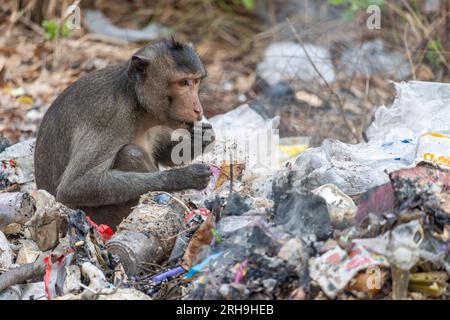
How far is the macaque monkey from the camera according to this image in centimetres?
475

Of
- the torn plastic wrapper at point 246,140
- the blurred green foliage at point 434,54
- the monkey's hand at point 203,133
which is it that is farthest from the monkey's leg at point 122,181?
the blurred green foliage at point 434,54

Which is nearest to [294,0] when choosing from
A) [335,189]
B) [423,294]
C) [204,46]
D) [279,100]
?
[204,46]

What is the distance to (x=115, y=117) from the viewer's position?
483cm

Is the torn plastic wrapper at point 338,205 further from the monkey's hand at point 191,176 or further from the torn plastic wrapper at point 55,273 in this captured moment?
the torn plastic wrapper at point 55,273

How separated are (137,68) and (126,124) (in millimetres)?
333

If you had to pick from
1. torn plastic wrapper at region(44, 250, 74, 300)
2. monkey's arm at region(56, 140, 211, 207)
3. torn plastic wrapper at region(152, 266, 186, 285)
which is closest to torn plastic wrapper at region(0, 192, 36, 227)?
monkey's arm at region(56, 140, 211, 207)

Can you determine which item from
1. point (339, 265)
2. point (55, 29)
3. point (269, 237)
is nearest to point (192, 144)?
point (269, 237)

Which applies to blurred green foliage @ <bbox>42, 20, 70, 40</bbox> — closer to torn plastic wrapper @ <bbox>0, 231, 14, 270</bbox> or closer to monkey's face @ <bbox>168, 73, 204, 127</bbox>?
monkey's face @ <bbox>168, 73, 204, 127</bbox>

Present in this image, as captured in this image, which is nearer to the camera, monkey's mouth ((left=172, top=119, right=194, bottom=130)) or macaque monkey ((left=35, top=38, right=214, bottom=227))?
macaque monkey ((left=35, top=38, right=214, bottom=227))

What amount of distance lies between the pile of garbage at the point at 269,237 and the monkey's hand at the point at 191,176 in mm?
89

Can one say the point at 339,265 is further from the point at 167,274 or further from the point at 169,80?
the point at 169,80

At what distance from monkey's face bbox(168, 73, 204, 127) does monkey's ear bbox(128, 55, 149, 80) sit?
0.18 meters

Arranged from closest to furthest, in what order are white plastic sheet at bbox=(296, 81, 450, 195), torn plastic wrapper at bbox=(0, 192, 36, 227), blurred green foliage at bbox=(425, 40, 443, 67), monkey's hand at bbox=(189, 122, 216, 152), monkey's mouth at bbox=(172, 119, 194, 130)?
white plastic sheet at bbox=(296, 81, 450, 195), torn plastic wrapper at bbox=(0, 192, 36, 227), monkey's mouth at bbox=(172, 119, 194, 130), monkey's hand at bbox=(189, 122, 216, 152), blurred green foliage at bbox=(425, 40, 443, 67)

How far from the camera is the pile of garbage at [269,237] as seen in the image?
11.0 ft
